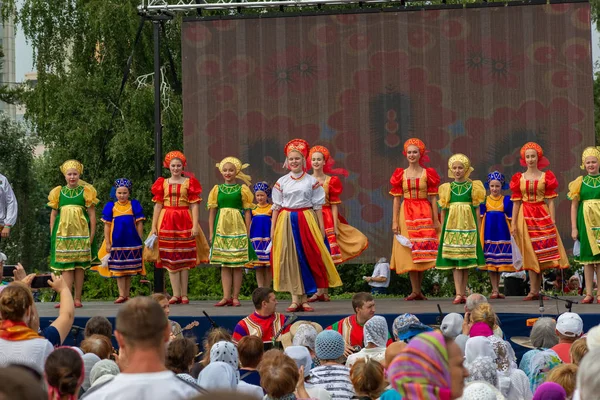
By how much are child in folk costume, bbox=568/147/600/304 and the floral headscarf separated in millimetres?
7000

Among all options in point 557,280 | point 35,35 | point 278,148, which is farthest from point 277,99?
point 35,35

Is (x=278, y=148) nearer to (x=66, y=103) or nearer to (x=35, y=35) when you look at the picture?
(x=66, y=103)

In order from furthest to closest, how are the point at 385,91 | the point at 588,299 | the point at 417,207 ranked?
the point at 385,91, the point at 417,207, the point at 588,299

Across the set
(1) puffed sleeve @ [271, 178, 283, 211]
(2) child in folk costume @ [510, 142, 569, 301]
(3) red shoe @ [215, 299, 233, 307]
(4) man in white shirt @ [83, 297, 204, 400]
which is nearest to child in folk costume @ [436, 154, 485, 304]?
(2) child in folk costume @ [510, 142, 569, 301]

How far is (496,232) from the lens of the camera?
10.0 metres

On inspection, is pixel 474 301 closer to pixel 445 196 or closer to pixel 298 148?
pixel 298 148

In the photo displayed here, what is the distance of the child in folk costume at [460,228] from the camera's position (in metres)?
9.60

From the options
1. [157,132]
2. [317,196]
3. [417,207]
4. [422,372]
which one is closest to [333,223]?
[417,207]

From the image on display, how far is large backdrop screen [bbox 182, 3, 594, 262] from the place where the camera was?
11594 millimetres

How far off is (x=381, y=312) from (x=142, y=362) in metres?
6.19

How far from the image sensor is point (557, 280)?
49.9 feet

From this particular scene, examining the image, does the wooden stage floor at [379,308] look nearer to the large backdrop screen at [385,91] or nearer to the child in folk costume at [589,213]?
the child in folk costume at [589,213]

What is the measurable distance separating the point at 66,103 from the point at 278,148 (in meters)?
6.60

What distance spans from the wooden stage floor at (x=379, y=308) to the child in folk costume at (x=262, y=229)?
31 cm
